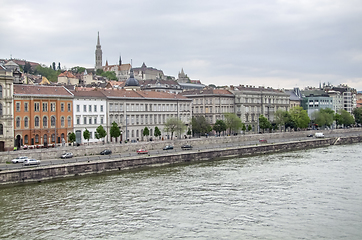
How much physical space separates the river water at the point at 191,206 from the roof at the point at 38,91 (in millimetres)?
18701

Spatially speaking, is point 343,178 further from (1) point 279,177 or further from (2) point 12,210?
(2) point 12,210

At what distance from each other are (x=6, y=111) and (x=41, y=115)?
591 centimetres

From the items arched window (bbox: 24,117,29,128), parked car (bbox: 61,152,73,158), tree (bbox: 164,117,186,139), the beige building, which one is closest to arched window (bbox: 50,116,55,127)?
arched window (bbox: 24,117,29,128)

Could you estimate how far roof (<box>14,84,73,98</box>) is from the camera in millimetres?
54344

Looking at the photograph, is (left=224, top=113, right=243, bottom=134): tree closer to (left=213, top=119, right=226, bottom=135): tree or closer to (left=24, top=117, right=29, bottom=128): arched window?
(left=213, top=119, right=226, bottom=135): tree

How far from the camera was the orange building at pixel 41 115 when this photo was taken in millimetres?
53438

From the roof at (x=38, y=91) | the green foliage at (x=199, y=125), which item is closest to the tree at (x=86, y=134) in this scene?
the roof at (x=38, y=91)

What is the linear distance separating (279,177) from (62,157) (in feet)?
72.0

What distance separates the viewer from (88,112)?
63188mm

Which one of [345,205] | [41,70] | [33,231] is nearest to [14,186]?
[33,231]

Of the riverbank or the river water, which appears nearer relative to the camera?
the river water

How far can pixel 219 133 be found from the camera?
8544 cm

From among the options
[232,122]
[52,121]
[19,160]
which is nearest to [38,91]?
[52,121]

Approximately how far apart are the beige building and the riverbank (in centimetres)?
1303
